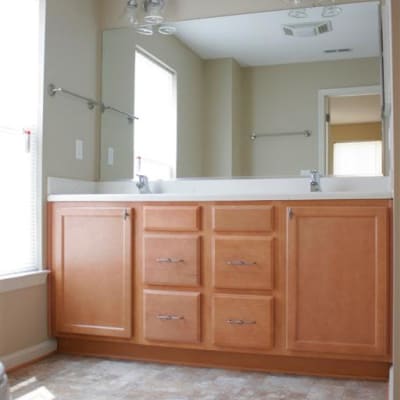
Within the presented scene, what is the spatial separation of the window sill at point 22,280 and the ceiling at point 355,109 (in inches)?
69.0

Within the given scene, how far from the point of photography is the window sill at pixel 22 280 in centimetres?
273

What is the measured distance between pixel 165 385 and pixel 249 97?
5.54 ft

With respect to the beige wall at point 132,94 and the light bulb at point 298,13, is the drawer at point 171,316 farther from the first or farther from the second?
the light bulb at point 298,13

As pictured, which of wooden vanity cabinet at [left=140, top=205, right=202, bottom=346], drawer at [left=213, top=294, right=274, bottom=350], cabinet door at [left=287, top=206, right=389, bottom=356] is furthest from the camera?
wooden vanity cabinet at [left=140, top=205, right=202, bottom=346]

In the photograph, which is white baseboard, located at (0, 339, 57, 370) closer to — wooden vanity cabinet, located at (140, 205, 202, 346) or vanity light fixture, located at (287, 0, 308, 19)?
wooden vanity cabinet, located at (140, 205, 202, 346)

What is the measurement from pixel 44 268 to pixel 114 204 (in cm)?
52

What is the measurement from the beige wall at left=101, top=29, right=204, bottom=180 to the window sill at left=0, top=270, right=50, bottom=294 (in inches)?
32.6

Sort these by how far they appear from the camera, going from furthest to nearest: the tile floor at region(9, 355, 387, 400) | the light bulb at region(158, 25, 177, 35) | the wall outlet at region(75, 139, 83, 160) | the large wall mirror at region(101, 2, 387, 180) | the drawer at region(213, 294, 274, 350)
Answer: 1. the light bulb at region(158, 25, 177, 35)
2. the wall outlet at region(75, 139, 83, 160)
3. the large wall mirror at region(101, 2, 387, 180)
4. the drawer at region(213, 294, 274, 350)
5. the tile floor at region(9, 355, 387, 400)

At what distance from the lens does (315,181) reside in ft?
10.2

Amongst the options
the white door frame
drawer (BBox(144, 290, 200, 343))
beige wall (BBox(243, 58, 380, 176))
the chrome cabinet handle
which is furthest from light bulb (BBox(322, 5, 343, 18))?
→ the chrome cabinet handle

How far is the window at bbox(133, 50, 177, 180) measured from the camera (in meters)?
3.52

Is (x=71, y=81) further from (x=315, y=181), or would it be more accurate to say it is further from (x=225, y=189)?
(x=315, y=181)

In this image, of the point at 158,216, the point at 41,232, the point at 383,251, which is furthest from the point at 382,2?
the point at 41,232

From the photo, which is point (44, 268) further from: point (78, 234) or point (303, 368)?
point (303, 368)
